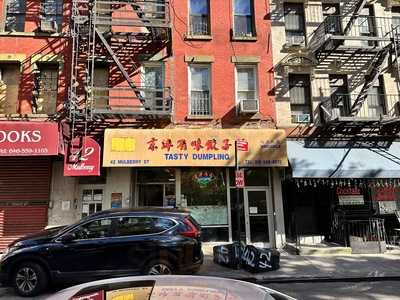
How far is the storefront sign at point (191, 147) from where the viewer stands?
13.9 meters

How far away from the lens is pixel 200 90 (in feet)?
51.4

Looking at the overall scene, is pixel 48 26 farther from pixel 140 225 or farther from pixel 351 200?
pixel 351 200

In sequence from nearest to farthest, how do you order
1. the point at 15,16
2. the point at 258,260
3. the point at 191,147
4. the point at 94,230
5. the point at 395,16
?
the point at 94,230 < the point at 258,260 < the point at 191,147 < the point at 15,16 < the point at 395,16

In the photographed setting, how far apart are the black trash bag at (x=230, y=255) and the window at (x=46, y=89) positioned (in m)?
8.30

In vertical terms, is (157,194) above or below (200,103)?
below

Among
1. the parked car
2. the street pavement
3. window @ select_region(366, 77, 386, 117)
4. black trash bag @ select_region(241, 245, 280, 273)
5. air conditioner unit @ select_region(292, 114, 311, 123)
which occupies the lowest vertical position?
the street pavement

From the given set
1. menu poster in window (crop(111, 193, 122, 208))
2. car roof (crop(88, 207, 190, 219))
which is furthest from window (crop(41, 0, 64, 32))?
car roof (crop(88, 207, 190, 219))

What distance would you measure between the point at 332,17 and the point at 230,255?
11.0 meters

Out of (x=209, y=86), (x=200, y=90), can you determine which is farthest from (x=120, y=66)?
(x=209, y=86)

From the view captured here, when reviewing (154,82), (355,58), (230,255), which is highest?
(355,58)

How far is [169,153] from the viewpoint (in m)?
14.1

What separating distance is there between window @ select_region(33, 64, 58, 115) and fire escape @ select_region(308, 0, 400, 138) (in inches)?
403

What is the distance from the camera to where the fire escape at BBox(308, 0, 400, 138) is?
50.4ft

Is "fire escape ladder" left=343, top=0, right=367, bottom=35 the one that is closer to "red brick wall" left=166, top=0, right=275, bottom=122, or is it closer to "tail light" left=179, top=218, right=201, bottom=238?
"red brick wall" left=166, top=0, right=275, bottom=122
